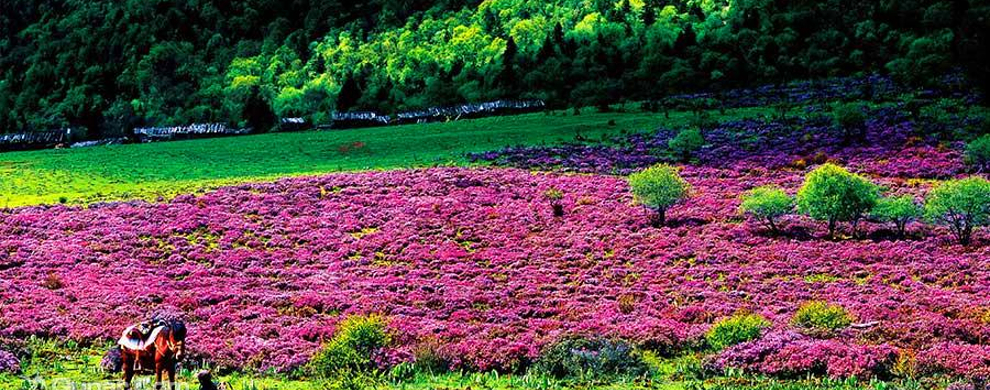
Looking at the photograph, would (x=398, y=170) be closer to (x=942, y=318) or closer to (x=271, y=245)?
(x=271, y=245)

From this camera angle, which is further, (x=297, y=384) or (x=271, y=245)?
(x=271, y=245)

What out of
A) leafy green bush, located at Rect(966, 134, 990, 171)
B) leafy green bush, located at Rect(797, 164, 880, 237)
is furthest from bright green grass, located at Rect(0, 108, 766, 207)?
leafy green bush, located at Rect(797, 164, 880, 237)

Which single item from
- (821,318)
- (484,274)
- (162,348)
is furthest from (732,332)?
(162,348)

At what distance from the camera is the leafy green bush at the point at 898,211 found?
5122cm

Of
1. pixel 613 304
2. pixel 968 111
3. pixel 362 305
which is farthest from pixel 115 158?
pixel 968 111

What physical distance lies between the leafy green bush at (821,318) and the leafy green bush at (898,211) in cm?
1894

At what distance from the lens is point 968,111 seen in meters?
93.8

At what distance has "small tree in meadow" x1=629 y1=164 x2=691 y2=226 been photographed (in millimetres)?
56375

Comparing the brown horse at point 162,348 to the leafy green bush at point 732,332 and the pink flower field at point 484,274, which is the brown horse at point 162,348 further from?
the leafy green bush at point 732,332

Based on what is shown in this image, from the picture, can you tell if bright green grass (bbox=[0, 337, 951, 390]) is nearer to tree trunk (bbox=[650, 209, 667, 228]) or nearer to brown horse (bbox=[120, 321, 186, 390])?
brown horse (bbox=[120, 321, 186, 390])

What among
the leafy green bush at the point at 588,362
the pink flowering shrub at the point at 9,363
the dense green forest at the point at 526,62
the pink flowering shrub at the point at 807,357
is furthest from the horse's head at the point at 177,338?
the dense green forest at the point at 526,62

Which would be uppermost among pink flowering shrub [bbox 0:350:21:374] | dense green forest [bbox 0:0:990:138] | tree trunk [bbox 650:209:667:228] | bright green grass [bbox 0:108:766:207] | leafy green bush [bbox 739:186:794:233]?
dense green forest [bbox 0:0:990:138]

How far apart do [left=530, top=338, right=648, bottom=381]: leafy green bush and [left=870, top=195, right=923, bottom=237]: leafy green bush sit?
28.4m

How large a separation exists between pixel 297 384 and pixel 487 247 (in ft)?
80.6
